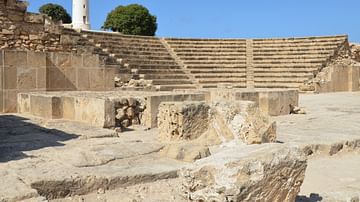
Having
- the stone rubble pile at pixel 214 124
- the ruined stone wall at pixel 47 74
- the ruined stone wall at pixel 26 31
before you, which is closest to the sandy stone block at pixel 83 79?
the ruined stone wall at pixel 47 74

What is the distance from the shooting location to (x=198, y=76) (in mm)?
19906

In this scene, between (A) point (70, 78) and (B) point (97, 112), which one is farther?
(A) point (70, 78)

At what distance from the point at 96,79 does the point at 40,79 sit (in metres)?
1.58

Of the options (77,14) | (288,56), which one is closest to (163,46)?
(288,56)

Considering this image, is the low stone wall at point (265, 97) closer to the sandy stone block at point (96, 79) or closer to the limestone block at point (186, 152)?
the sandy stone block at point (96, 79)

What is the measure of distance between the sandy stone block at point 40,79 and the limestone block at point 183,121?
4.67 meters

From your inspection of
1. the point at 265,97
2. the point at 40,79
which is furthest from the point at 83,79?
the point at 265,97

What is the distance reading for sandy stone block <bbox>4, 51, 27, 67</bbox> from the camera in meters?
8.59

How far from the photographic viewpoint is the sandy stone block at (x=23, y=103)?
823 centimetres

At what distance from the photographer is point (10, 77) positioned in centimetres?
868

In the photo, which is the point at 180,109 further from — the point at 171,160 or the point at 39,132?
the point at 39,132

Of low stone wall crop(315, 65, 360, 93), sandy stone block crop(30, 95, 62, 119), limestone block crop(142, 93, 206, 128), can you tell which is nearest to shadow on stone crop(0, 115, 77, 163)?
sandy stone block crop(30, 95, 62, 119)

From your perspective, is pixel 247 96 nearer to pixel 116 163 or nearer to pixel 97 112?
pixel 97 112

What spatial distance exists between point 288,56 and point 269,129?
57.0 feet
